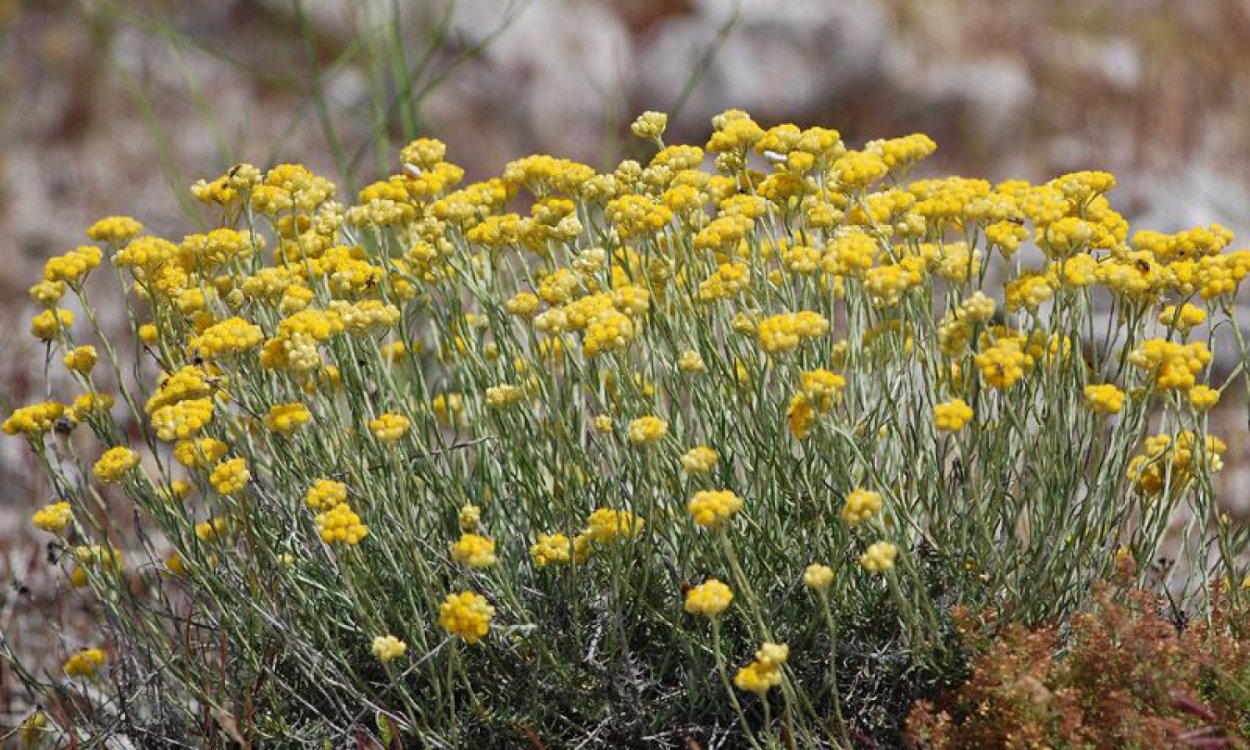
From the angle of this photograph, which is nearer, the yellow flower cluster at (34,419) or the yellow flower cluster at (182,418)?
the yellow flower cluster at (182,418)

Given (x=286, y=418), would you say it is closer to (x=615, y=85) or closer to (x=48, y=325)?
(x=48, y=325)

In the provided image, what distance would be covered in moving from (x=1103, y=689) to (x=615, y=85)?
711 centimetres

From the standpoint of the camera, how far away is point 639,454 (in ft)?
8.96

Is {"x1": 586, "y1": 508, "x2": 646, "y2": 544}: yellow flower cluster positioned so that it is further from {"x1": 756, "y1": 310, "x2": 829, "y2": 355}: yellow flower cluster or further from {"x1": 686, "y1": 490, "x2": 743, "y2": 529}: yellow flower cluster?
{"x1": 756, "y1": 310, "x2": 829, "y2": 355}: yellow flower cluster

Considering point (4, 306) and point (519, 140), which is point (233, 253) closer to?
point (4, 306)

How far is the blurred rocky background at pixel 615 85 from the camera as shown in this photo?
853 cm

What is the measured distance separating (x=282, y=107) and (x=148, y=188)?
1.17 metres

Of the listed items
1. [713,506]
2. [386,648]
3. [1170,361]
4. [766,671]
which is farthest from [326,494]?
[1170,361]

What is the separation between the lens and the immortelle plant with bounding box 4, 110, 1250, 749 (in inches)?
100

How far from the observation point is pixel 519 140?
9.08 metres

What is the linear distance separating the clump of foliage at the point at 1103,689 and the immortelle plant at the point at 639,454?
12 cm

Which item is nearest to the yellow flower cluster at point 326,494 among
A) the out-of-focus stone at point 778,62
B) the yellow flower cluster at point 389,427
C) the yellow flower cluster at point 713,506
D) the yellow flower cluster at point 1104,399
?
the yellow flower cluster at point 389,427

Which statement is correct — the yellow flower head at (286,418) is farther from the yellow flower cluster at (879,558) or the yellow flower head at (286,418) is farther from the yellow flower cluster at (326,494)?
the yellow flower cluster at (879,558)

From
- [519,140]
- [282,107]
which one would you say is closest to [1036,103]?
[519,140]
